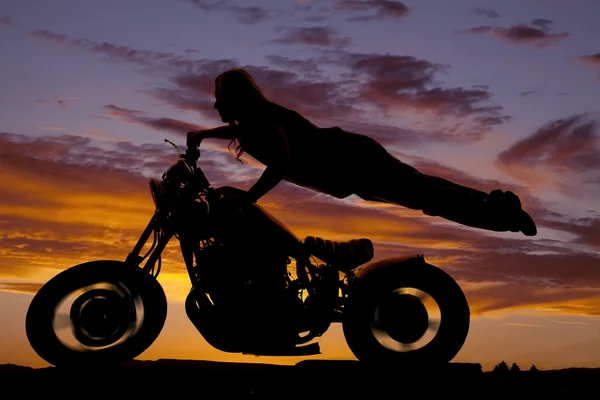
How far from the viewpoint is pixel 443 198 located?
8594mm

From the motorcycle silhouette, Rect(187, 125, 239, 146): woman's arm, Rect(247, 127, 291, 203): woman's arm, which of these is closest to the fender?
the motorcycle silhouette

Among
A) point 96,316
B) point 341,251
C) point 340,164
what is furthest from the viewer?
point 340,164

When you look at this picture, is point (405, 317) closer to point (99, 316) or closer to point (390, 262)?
point (390, 262)

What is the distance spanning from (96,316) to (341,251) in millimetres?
2569

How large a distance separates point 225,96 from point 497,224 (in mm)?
3196

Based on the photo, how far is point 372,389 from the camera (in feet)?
24.3

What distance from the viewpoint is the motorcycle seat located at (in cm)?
833

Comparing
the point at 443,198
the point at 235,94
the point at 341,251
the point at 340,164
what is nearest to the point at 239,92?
the point at 235,94

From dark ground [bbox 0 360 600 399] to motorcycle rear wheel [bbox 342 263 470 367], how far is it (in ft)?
1.19

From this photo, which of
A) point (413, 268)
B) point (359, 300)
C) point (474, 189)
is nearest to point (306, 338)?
point (359, 300)

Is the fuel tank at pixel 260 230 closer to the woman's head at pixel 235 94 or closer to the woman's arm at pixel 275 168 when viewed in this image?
the woman's arm at pixel 275 168

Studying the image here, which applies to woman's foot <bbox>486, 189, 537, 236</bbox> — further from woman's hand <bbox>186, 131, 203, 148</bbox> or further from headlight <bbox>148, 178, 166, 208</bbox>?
headlight <bbox>148, 178, 166, 208</bbox>

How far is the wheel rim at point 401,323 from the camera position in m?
8.09

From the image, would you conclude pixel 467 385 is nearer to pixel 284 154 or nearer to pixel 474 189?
pixel 474 189
